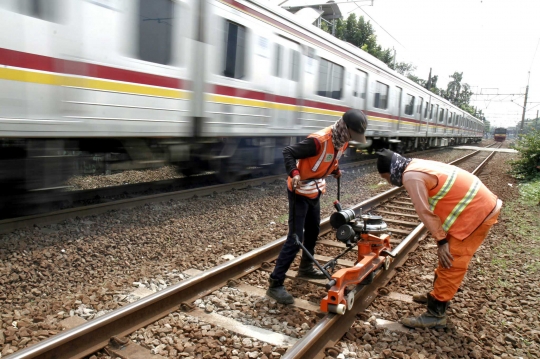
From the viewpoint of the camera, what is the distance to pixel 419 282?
4.43m

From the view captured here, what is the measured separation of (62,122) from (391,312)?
13.1ft

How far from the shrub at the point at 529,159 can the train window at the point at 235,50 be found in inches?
406

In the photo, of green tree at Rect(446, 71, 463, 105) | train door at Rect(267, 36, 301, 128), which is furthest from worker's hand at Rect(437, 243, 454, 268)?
green tree at Rect(446, 71, 463, 105)

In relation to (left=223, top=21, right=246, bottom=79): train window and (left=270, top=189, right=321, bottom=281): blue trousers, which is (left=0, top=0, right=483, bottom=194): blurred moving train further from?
(left=270, top=189, right=321, bottom=281): blue trousers

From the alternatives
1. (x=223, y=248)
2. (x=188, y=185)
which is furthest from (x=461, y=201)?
(x=188, y=185)

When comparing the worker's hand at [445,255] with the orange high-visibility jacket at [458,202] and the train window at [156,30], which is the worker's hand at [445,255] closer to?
the orange high-visibility jacket at [458,202]

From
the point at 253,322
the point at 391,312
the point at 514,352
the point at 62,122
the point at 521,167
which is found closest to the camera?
the point at 514,352

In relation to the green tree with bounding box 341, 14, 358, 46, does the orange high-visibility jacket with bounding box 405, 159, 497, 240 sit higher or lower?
lower

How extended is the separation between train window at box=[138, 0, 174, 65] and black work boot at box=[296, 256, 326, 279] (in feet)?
11.5

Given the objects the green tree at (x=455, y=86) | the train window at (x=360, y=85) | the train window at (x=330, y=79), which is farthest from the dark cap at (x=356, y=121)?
the green tree at (x=455, y=86)

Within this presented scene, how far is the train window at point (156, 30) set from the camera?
19.3ft

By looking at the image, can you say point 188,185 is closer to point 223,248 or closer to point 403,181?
point 223,248

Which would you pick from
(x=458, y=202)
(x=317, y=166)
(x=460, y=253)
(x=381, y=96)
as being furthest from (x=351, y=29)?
(x=460, y=253)

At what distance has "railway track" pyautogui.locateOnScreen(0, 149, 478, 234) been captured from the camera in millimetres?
5113
